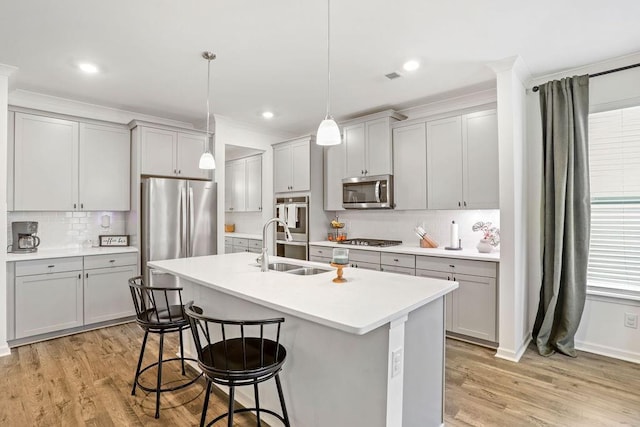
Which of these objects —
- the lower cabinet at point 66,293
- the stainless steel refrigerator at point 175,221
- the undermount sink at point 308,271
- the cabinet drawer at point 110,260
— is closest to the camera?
the undermount sink at point 308,271

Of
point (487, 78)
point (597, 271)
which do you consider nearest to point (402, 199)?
point (487, 78)

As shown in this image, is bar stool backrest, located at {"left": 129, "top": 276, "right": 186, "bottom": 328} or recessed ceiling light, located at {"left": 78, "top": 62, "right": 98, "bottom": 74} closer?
bar stool backrest, located at {"left": 129, "top": 276, "right": 186, "bottom": 328}

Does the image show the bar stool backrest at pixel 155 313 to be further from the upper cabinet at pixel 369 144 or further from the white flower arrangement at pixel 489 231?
the white flower arrangement at pixel 489 231

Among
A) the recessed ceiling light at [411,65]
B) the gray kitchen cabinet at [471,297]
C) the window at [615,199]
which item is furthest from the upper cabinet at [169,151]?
the window at [615,199]

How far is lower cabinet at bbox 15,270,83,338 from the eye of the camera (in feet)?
11.1

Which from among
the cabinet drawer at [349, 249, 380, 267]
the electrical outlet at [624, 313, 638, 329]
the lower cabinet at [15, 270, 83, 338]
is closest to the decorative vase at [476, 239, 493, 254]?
the cabinet drawer at [349, 249, 380, 267]

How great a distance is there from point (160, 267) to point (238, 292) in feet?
3.74

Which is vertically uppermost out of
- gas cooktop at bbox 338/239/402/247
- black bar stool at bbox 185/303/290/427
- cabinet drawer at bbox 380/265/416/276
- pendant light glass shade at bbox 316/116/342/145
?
pendant light glass shade at bbox 316/116/342/145

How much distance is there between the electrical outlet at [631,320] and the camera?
2.92 meters

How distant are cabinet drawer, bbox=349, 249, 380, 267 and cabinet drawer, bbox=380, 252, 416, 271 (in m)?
0.07

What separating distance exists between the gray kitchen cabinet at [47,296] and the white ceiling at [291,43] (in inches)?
73.2

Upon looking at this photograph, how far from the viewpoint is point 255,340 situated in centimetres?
188

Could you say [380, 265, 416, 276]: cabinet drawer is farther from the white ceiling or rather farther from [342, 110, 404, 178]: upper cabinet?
the white ceiling

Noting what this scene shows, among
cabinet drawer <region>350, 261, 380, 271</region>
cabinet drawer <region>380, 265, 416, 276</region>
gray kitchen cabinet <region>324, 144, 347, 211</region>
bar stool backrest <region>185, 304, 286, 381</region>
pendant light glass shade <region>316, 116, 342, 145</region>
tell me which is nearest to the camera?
bar stool backrest <region>185, 304, 286, 381</region>
